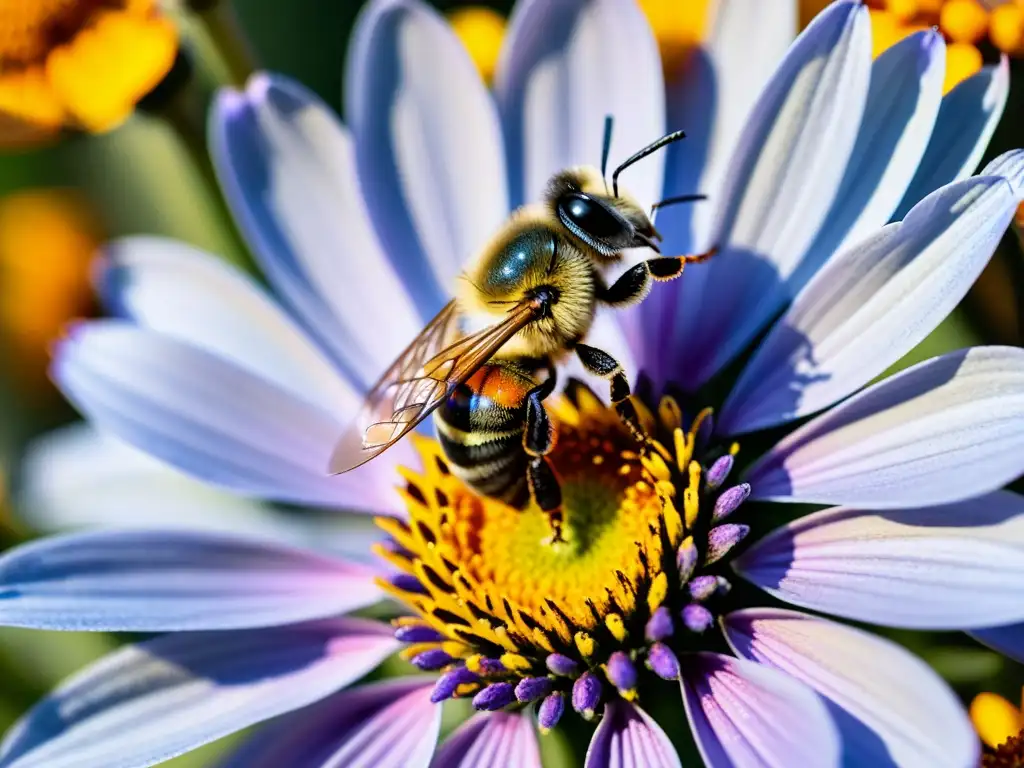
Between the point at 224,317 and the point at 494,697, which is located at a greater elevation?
the point at 224,317

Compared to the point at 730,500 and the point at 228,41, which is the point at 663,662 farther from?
the point at 228,41

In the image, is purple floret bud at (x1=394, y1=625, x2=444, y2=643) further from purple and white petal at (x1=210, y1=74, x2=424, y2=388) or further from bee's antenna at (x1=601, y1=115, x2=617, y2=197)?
bee's antenna at (x1=601, y1=115, x2=617, y2=197)

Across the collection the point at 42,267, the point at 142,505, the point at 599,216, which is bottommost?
the point at 599,216

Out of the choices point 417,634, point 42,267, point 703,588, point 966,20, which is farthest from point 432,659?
point 42,267

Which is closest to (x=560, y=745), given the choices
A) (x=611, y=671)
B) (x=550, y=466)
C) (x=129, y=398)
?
(x=611, y=671)

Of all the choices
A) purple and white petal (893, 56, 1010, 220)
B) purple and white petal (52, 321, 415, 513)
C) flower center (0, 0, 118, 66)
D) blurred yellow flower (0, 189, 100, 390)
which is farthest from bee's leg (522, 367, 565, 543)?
blurred yellow flower (0, 189, 100, 390)

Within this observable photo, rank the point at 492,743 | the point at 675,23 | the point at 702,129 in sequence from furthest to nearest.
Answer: the point at 675,23 → the point at 702,129 → the point at 492,743

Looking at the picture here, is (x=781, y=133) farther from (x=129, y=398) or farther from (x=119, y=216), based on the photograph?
(x=119, y=216)
